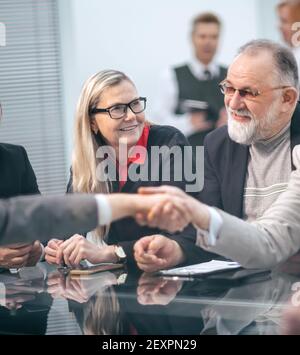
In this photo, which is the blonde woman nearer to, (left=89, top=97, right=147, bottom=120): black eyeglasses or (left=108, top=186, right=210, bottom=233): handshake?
(left=89, top=97, right=147, bottom=120): black eyeglasses

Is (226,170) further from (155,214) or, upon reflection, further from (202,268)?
(155,214)

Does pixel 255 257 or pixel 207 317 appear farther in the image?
pixel 255 257

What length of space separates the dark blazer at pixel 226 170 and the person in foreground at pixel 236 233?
0.16 meters

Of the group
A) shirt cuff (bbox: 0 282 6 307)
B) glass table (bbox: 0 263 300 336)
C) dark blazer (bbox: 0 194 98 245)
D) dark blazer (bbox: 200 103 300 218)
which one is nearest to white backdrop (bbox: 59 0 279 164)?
dark blazer (bbox: 200 103 300 218)

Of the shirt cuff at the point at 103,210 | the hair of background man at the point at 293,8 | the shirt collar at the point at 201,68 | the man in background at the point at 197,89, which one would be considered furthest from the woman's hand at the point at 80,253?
the shirt collar at the point at 201,68

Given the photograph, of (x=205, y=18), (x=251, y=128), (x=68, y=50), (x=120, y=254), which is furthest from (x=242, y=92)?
(x=205, y=18)

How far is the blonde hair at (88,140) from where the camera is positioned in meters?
2.57

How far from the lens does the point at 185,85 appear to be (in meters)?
4.09

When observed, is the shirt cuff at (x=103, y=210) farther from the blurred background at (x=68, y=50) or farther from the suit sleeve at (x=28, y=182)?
the blurred background at (x=68, y=50)

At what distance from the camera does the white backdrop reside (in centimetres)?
360

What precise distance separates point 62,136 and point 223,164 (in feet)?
2.90
